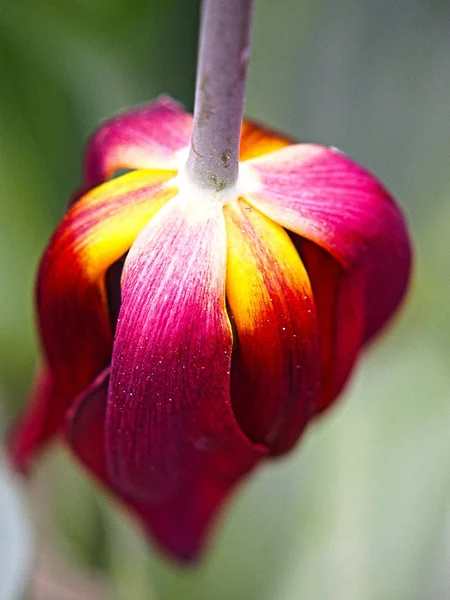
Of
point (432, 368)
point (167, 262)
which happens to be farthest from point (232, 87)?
point (432, 368)

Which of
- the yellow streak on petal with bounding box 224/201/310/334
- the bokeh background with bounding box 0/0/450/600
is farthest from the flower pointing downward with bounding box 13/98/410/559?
the bokeh background with bounding box 0/0/450/600

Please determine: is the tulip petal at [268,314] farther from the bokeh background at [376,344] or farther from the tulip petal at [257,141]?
the bokeh background at [376,344]

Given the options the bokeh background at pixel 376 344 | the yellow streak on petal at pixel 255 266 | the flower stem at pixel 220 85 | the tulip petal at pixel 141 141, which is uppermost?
the flower stem at pixel 220 85

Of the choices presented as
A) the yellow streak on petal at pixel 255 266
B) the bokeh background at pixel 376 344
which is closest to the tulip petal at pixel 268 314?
the yellow streak on petal at pixel 255 266

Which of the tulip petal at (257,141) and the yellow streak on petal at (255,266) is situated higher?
the tulip petal at (257,141)

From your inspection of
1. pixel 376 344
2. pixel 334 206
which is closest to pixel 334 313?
pixel 334 206

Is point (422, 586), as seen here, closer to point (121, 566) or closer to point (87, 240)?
point (121, 566)

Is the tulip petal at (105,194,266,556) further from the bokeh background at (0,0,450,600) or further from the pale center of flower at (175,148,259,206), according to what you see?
the bokeh background at (0,0,450,600)
